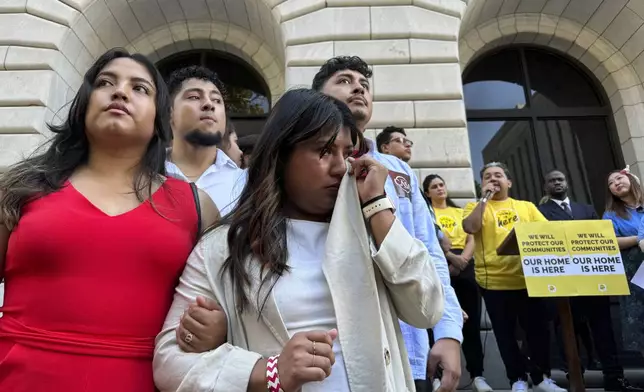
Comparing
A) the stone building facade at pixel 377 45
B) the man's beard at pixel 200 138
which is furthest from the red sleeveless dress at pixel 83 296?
the stone building facade at pixel 377 45

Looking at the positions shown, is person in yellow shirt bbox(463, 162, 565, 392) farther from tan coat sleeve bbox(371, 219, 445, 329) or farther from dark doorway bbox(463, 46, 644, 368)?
tan coat sleeve bbox(371, 219, 445, 329)

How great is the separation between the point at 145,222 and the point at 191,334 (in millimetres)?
511

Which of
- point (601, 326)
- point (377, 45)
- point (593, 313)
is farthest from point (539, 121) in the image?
point (601, 326)

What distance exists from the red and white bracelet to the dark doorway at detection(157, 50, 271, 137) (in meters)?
7.90

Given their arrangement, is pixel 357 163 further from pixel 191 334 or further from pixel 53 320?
pixel 53 320

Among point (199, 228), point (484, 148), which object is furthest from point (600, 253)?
point (484, 148)

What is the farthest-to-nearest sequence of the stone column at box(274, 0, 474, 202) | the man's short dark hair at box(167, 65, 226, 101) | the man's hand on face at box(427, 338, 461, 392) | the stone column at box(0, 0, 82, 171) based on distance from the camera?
the stone column at box(0, 0, 82, 171), the stone column at box(274, 0, 474, 202), the man's short dark hair at box(167, 65, 226, 101), the man's hand on face at box(427, 338, 461, 392)

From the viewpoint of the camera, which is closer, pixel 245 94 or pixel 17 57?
pixel 17 57

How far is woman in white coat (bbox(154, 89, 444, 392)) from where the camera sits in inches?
50.4

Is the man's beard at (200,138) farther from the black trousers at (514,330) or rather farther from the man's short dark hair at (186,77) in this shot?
the black trousers at (514,330)

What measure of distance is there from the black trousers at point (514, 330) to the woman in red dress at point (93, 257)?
363 centimetres

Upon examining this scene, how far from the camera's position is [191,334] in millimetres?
1341

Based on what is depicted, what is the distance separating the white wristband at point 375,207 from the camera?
146cm

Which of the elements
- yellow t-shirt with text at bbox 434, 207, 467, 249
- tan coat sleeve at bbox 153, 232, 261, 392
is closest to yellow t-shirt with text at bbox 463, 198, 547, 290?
yellow t-shirt with text at bbox 434, 207, 467, 249
